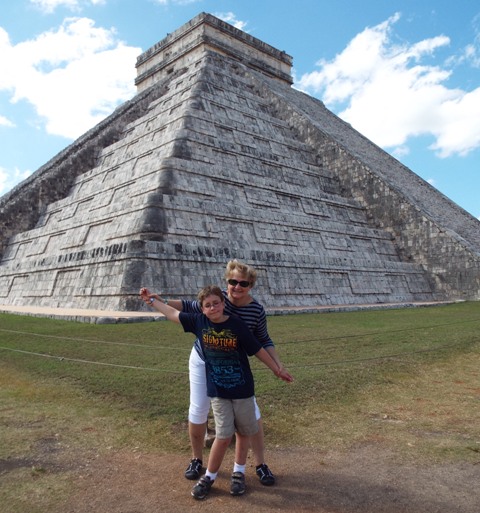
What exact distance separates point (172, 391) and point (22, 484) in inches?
78.9

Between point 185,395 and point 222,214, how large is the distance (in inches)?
380

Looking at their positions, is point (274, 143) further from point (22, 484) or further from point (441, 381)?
point (22, 484)

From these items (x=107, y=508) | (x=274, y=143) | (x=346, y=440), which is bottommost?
(x=107, y=508)

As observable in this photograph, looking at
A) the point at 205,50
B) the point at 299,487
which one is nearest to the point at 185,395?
the point at 299,487

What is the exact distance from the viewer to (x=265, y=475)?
10.1 ft

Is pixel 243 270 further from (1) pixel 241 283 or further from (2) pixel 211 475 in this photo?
(2) pixel 211 475

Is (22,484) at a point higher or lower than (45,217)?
lower

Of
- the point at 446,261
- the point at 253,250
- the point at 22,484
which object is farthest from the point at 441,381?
the point at 446,261

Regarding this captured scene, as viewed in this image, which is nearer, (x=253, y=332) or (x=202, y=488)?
(x=202, y=488)

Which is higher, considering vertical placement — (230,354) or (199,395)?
(230,354)

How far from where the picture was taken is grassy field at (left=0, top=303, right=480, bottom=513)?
3594mm

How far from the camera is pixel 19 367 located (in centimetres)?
598

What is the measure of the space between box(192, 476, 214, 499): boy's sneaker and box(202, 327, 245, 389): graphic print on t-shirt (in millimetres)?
594

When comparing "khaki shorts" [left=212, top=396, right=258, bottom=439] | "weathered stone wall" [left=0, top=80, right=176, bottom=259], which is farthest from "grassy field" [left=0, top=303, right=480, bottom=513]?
"weathered stone wall" [left=0, top=80, right=176, bottom=259]
